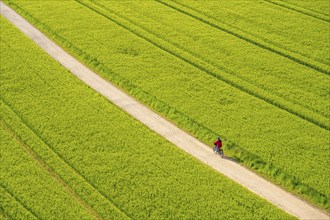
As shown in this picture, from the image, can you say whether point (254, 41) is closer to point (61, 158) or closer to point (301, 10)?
point (301, 10)

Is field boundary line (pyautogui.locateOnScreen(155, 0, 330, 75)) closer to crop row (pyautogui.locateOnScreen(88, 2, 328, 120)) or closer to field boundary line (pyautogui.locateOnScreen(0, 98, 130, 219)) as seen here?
crop row (pyautogui.locateOnScreen(88, 2, 328, 120))

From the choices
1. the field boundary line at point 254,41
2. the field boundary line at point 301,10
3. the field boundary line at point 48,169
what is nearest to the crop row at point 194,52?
the field boundary line at point 254,41

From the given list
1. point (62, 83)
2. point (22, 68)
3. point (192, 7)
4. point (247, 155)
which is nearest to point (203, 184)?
point (247, 155)

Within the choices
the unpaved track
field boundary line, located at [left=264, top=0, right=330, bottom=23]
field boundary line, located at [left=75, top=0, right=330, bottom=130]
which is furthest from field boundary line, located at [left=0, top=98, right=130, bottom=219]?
field boundary line, located at [left=264, top=0, right=330, bottom=23]

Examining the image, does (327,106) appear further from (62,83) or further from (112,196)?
(62,83)

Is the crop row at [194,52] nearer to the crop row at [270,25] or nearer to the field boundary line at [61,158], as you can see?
the crop row at [270,25]
